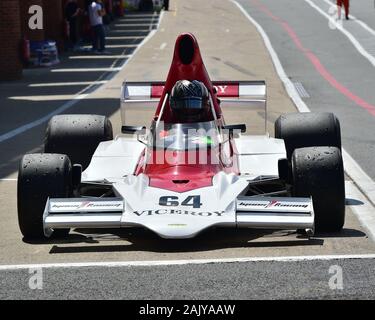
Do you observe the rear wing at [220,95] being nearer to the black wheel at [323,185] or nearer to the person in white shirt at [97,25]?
the black wheel at [323,185]

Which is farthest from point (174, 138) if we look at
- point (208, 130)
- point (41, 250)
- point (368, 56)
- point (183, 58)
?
point (368, 56)

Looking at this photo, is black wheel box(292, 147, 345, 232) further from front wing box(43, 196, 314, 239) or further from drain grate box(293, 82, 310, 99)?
drain grate box(293, 82, 310, 99)

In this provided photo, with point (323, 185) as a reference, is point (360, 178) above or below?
below

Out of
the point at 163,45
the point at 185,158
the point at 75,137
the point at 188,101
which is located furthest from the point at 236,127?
the point at 163,45

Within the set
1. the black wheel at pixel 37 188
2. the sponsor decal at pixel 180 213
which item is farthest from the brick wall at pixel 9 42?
the sponsor decal at pixel 180 213

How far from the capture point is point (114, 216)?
9492 mm

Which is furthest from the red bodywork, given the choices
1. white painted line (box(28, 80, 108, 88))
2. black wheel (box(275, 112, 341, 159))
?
white painted line (box(28, 80, 108, 88))

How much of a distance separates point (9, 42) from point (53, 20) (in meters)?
8.18

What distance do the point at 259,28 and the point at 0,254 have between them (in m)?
34.0

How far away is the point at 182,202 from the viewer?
9695 mm

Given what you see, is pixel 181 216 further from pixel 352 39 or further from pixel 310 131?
pixel 352 39

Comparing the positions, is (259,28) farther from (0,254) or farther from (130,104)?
(0,254)

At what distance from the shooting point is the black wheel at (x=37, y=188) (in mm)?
9836
